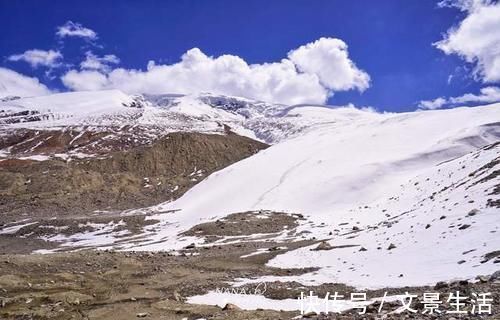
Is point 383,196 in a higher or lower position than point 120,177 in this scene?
lower

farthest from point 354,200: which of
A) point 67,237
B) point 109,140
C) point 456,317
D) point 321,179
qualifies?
point 109,140

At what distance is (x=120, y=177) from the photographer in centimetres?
10038

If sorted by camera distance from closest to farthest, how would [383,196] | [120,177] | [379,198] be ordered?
[383,196] < [379,198] < [120,177]

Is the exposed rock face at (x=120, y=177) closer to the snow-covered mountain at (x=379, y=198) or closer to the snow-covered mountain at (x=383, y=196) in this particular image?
the snow-covered mountain at (x=379, y=198)

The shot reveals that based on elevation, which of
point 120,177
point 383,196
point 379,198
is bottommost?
point 379,198

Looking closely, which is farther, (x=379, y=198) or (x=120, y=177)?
(x=120, y=177)

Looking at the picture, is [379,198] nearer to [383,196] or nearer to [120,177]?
[383,196]

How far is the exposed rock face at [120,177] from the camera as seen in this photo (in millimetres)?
86125

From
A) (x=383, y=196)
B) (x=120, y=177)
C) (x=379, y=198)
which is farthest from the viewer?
(x=120, y=177)

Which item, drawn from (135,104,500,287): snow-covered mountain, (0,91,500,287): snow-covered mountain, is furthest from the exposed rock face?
(135,104,500,287): snow-covered mountain

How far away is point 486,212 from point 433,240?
120 inches

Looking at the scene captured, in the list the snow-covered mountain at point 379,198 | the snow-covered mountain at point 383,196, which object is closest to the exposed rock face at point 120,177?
the snow-covered mountain at point 379,198

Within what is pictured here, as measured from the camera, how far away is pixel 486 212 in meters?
24.4

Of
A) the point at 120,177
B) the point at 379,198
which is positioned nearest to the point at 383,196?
the point at 379,198
